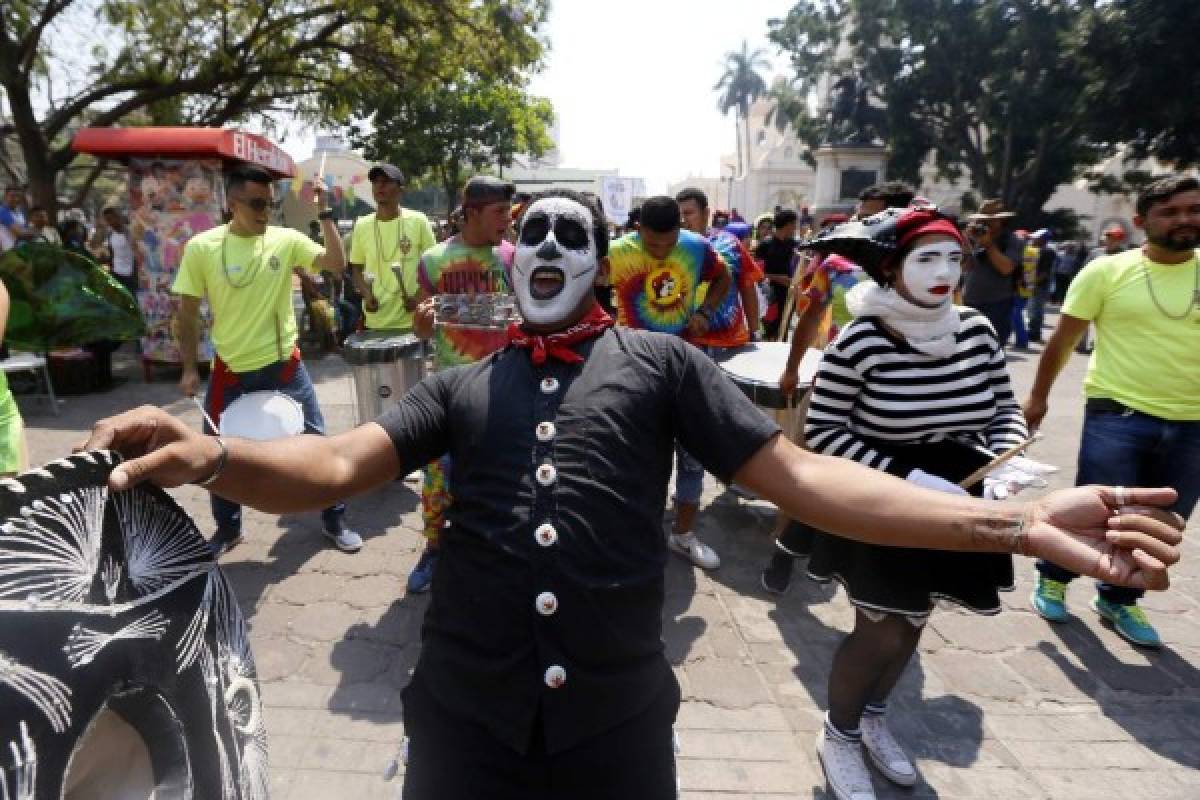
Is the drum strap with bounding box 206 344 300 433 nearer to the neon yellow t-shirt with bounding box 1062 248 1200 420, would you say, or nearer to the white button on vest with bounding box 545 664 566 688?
the white button on vest with bounding box 545 664 566 688

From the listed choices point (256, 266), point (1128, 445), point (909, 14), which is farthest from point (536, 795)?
point (909, 14)

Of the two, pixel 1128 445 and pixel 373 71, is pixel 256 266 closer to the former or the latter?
pixel 1128 445

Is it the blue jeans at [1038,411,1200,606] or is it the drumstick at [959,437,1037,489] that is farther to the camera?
the blue jeans at [1038,411,1200,606]

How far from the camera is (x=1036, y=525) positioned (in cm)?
130

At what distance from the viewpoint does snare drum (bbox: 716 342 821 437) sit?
3922 millimetres

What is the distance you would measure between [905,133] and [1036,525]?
31240 millimetres

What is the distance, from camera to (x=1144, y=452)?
332 centimetres

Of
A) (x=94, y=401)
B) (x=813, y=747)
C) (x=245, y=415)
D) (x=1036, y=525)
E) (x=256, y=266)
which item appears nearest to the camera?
(x=1036, y=525)

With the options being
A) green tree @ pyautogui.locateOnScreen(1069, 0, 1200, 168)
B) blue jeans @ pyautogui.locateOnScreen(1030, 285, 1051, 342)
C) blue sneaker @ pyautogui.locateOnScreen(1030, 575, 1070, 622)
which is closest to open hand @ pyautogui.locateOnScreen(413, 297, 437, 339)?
blue sneaker @ pyautogui.locateOnScreen(1030, 575, 1070, 622)

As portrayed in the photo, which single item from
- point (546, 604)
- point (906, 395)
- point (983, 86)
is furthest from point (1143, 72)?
point (546, 604)

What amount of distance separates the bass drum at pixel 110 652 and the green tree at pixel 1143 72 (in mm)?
25217

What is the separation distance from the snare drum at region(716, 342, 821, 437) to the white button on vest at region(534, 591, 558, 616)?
8.58ft

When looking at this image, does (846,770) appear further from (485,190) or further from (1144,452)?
(485,190)

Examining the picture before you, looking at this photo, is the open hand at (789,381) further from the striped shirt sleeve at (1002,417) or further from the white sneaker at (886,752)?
the white sneaker at (886,752)
